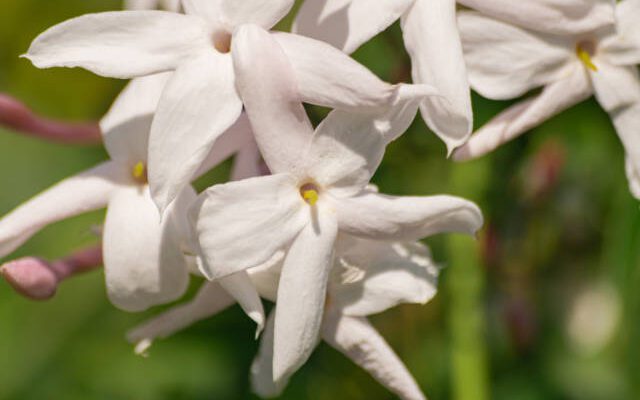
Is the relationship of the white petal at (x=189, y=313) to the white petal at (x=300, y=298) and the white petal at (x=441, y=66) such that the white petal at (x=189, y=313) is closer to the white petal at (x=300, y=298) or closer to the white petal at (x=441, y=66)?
the white petal at (x=300, y=298)

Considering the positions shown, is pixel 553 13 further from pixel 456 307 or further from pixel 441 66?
pixel 456 307

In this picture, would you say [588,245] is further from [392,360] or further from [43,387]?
[43,387]

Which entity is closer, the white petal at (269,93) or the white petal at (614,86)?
the white petal at (269,93)

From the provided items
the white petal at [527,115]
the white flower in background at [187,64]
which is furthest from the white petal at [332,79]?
the white petal at [527,115]

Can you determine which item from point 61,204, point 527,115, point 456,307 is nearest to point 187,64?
point 61,204

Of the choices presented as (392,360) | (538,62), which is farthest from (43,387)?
(538,62)

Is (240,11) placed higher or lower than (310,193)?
higher
